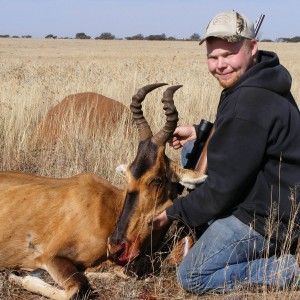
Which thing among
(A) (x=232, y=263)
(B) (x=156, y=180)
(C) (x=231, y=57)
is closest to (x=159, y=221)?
(B) (x=156, y=180)

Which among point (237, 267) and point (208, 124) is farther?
point (208, 124)

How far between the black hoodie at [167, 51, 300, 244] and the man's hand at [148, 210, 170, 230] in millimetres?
117

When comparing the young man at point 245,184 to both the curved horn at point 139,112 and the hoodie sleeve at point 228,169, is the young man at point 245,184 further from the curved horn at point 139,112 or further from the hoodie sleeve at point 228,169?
the curved horn at point 139,112

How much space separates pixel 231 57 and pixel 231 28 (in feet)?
0.90

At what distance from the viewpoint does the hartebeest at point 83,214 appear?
16.2 ft

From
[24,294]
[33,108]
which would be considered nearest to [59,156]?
[33,108]

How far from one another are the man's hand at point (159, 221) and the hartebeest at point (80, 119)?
4307mm

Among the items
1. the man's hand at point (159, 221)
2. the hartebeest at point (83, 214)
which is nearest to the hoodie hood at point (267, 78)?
the hartebeest at point (83, 214)

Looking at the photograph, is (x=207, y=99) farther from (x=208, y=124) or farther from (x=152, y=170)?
(x=152, y=170)

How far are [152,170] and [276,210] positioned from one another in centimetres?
114

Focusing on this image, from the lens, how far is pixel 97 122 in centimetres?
1008

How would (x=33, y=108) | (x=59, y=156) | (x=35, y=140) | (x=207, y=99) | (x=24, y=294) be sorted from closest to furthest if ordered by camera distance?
1. (x=24, y=294)
2. (x=59, y=156)
3. (x=35, y=140)
4. (x=33, y=108)
5. (x=207, y=99)

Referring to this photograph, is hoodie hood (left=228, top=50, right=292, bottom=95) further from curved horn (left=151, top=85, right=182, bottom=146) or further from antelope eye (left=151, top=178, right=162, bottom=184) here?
antelope eye (left=151, top=178, right=162, bottom=184)

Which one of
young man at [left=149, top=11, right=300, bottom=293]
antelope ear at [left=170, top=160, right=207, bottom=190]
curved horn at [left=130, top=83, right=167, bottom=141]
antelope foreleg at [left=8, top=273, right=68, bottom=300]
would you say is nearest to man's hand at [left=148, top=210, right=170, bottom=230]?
young man at [left=149, top=11, right=300, bottom=293]
